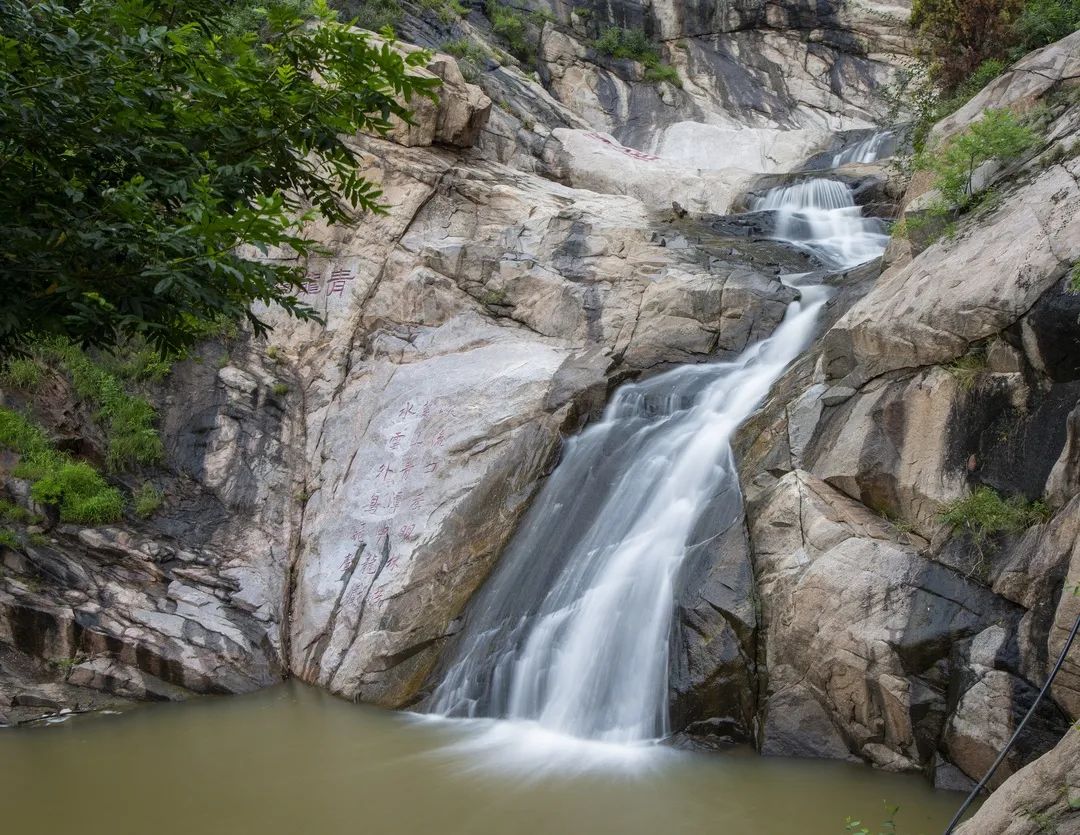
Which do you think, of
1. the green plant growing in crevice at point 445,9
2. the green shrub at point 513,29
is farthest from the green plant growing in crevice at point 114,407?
the green shrub at point 513,29

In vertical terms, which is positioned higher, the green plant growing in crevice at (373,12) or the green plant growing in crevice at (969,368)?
the green plant growing in crevice at (373,12)

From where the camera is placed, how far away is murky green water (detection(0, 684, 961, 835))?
20.3 ft

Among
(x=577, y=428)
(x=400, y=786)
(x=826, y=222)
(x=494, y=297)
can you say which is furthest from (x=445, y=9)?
(x=400, y=786)

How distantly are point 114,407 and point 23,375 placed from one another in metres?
1.11

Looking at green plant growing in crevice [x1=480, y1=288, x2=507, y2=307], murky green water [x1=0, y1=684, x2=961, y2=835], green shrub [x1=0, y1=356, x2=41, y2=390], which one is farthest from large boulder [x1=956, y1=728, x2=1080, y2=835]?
green shrub [x1=0, y1=356, x2=41, y2=390]

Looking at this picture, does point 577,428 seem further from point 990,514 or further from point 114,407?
point 114,407

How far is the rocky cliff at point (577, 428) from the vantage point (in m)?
6.62

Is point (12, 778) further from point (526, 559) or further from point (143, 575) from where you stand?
point (526, 559)

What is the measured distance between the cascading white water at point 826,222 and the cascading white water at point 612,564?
3150mm

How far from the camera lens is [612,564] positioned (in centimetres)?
870

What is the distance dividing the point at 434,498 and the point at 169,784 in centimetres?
431

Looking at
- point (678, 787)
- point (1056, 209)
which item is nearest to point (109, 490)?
point (678, 787)

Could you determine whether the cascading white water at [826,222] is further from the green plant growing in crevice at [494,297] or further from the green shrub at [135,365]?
the green shrub at [135,365]

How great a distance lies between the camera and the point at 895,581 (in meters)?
6.83
